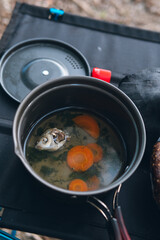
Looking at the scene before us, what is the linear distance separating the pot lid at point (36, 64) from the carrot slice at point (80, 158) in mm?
262

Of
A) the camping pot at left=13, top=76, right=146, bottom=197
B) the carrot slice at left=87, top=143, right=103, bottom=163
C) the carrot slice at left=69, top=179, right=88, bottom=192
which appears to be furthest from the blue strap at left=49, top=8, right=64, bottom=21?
the carrot slice at left=69, top=179, right=88, bottom=192

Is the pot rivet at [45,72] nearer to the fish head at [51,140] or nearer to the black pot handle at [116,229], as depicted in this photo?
the fish head at [51,140]

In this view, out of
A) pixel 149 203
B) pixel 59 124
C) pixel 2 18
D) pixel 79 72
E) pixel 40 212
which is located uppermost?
pixel 2 18

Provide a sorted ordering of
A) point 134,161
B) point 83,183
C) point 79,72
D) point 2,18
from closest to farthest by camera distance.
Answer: point 134,161, point 83,183, point 79,72, point 2,18

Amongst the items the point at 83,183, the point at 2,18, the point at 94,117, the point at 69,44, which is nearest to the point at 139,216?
the point at 83,183

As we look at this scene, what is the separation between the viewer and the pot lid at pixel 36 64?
2.89 ft

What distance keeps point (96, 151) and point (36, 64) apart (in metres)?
0.39

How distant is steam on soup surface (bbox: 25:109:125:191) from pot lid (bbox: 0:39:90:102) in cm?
17

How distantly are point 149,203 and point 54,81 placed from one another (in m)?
0.45

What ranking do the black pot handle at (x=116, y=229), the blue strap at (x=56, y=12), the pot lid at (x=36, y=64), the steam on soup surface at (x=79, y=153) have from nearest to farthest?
the black pot handle at (x=116, y=229) → the steam on soup surface at (x=79, y=153) → the pot lid at (x=36, y=64) → the blue strap at (x=56, y=12)

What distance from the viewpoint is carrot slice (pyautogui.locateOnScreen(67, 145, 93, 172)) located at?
2.42ft

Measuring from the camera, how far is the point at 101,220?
74 cm

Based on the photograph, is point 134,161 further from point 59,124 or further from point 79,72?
point 79,72

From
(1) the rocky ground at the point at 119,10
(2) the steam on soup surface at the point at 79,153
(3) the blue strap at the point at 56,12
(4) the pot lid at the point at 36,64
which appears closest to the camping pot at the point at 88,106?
(2) the steam on soup surface at the point at 79,153
